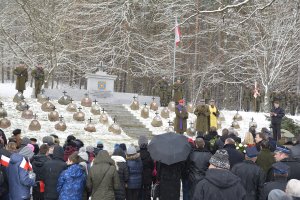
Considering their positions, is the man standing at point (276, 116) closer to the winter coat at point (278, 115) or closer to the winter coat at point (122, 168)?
the winter coat at point (278, 115)

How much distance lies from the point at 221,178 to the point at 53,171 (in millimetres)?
3385

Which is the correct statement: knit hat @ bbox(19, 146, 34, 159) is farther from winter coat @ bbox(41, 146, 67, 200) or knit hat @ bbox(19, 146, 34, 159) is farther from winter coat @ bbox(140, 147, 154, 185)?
winter coat @ bbox(140, 147, 154, 185)

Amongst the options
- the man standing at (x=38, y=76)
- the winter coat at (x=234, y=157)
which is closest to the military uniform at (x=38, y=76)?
the man standing at (x=38, y=76)

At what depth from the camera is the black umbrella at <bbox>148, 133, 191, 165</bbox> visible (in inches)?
298

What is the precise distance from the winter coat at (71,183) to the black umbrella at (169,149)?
1269 mm

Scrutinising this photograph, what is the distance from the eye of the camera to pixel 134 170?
830cm

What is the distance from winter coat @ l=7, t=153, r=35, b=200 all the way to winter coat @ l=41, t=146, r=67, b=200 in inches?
9.7

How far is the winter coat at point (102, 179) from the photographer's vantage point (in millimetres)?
7168

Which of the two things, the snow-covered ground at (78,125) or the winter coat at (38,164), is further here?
the snow-covered ground at (78,125)

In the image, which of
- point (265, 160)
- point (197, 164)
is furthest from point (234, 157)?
point (197, 164)

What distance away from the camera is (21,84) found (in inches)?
926

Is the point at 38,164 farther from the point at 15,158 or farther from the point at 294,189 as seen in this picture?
the point at 294,189

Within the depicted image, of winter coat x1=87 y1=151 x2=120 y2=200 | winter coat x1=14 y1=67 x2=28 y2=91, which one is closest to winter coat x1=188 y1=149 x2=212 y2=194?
winter coat x1=87 y1=151 x2=120 y2=200

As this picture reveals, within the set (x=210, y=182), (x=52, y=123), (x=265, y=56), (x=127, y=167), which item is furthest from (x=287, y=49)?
(x=210, y=182)
